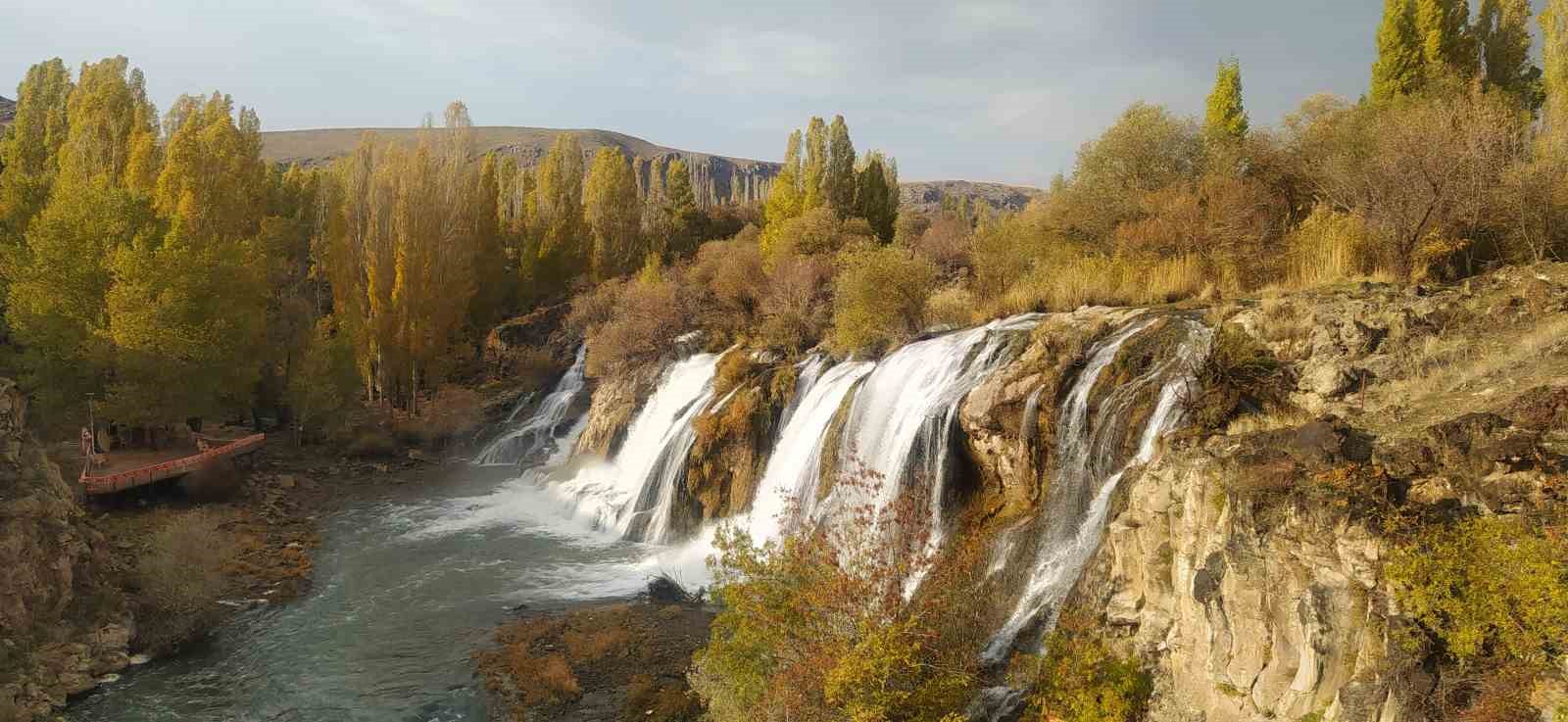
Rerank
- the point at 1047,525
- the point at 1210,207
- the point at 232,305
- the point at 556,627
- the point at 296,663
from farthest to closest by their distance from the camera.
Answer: the point at 232,305 → the point at 1210,207 → the point at 556,627 → the point at 296,663 → the point at 1047,525

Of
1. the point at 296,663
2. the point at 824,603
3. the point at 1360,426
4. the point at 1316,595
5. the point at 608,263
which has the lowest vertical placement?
the point at 296,663

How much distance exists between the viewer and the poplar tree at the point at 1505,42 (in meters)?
→ 24.9

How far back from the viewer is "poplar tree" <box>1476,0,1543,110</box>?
24891 millimetres

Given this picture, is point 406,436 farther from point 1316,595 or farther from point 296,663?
point 1316,595

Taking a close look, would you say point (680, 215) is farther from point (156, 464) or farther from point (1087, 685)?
point (1087, 685)

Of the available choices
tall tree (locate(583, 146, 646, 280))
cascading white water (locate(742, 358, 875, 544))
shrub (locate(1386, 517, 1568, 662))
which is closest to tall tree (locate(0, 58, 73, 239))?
tall tree (locate(583, 146, 646, 280))

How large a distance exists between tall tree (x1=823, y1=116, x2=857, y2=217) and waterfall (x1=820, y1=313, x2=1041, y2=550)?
2490 cm

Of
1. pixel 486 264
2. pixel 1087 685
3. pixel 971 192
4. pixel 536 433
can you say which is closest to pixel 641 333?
pixel 536 433

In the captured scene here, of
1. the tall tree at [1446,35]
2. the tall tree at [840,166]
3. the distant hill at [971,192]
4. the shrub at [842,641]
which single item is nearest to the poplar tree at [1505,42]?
the tall tree at [1446,35]

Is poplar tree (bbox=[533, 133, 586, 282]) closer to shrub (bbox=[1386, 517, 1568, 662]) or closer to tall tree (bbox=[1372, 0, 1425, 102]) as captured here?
tall tree (bbox=[1372, 0, 1425, 102])

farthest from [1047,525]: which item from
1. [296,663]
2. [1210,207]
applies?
[296,663]

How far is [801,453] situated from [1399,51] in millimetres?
22018

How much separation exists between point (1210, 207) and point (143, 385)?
89.1 ft

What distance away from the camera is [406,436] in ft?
100
